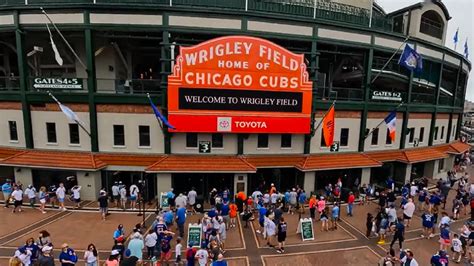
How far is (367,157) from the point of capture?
2245cm

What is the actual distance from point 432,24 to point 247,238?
28923 millimetres

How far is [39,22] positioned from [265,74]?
54.3 ft

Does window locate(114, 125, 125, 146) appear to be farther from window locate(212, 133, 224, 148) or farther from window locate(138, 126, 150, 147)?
window locate(212, 133, 224, 148)

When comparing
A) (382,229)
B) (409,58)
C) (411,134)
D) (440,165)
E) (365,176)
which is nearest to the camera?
(382,229)

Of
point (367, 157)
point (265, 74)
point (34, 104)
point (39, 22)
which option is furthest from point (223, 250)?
point (39, 22)

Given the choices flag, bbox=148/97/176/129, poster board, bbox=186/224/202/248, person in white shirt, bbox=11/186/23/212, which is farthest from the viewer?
flag, bbox=148/97/176/129

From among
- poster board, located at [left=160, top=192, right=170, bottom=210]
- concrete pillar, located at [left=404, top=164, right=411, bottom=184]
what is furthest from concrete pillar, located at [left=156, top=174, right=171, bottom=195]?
concrete pillar, located at [left=404, top=164, right=411, bottom=184]

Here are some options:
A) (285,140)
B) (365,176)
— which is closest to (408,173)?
(365,176)

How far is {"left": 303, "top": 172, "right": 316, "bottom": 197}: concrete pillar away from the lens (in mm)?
21094

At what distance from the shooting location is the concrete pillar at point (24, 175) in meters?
19.6

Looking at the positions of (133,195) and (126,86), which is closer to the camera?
(133,195)

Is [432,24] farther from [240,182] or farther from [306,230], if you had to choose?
[306,230]

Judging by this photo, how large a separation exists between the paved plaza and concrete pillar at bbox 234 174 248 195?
11.1 ft

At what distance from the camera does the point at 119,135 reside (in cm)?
1964
